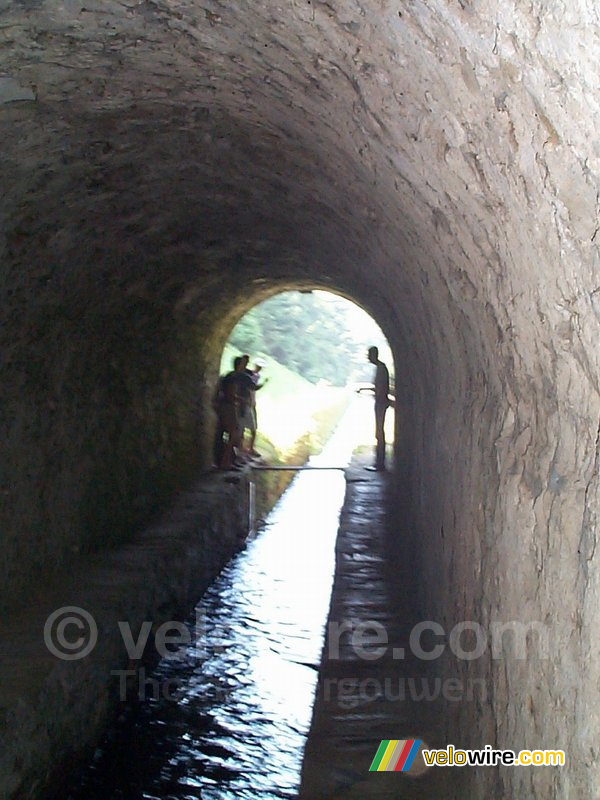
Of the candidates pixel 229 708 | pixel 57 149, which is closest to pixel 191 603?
pixel 229 708

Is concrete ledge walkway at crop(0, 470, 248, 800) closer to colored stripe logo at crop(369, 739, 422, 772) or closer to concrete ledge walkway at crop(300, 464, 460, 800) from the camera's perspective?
concrete ledge walkway at crop(300, 464, 460, 800)

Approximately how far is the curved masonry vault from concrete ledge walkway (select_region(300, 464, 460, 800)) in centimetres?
52

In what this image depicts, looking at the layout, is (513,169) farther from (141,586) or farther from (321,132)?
(141,586)

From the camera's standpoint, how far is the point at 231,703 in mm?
6109

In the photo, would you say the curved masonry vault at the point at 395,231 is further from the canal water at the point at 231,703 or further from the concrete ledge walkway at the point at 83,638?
the canal water at the point at 231,703

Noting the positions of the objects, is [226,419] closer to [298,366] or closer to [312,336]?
[298,366]

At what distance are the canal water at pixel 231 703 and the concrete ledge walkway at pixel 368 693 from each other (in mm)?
724

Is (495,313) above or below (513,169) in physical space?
below

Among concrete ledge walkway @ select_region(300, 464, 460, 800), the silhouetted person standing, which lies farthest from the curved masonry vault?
the silhouetted person standing

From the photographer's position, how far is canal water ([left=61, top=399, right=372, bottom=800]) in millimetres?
5062

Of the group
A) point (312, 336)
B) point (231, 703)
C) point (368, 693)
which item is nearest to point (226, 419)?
point (231, 703)

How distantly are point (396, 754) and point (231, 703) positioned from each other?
2210mm

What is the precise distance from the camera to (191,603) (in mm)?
8258

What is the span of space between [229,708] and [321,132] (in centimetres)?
439
